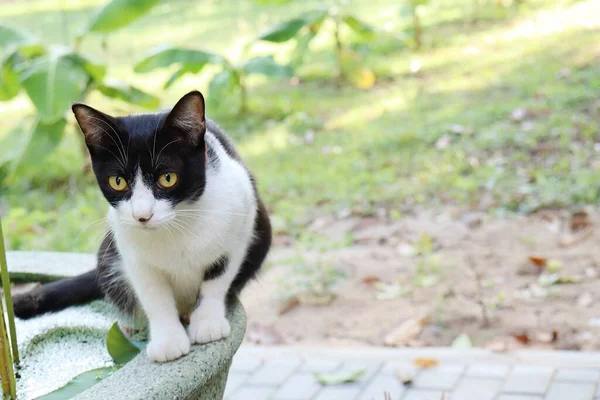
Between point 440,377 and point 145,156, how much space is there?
1.63 m

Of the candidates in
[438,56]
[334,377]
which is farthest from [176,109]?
[438,56]

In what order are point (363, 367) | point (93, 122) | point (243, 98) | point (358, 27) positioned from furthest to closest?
A: point (243, 98) → point (358, 27) → point (363, 367) → point (93, 122)

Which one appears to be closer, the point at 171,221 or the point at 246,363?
the point at 171,221

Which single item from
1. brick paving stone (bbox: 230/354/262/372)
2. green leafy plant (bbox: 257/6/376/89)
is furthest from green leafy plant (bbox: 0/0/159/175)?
brick paving stone (bbox: 230/354/262/372)

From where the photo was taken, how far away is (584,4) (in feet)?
24.8

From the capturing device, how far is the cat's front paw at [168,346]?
73.6 inches

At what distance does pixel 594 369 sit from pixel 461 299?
791mm

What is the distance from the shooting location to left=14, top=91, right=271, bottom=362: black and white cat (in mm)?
1895

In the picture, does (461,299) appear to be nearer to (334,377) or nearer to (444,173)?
(334,377)

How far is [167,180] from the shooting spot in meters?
1.92

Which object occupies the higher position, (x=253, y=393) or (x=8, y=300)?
(x=8, y=300)

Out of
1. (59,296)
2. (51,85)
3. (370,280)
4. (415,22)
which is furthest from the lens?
(415,22)

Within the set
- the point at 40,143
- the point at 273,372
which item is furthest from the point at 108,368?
the point at 40,143

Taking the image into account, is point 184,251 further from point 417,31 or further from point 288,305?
point 417,31
